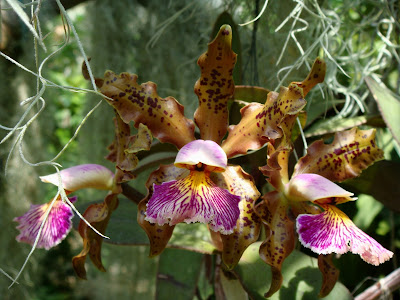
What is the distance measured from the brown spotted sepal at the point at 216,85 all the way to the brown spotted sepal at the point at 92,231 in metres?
0.17

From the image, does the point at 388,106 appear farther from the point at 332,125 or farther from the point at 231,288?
the point at 231,288

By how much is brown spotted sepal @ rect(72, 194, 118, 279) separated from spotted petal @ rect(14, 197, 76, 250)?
27 millimetres

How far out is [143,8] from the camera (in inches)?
51.1

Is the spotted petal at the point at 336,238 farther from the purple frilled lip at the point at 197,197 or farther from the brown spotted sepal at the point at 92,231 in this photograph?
the brown spotted sepal at the point at 92,231

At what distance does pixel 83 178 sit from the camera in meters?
0.64

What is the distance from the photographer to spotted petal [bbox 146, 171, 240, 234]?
509 mm

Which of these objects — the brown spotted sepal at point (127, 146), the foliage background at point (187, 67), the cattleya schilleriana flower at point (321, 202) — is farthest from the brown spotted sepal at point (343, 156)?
the brown spotted sepal at point (127, 146)

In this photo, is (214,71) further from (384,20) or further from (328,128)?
(384,20)

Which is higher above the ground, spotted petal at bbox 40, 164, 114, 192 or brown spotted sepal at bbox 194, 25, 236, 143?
brown spotted sepal at bbox 194, 25, 236, 143

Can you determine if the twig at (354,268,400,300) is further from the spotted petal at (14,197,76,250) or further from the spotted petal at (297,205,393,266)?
the spotted petal at (14,197,76,250)

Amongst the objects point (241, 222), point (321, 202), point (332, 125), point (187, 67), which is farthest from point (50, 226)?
point (187, 67)

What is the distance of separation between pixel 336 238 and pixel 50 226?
0.37 meters

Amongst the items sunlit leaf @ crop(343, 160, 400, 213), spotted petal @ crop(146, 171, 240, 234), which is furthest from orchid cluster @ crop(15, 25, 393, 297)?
sunlit leaf @ crop(343, 160, 400, 213)

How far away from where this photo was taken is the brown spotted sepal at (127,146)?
557 millimetres
